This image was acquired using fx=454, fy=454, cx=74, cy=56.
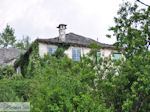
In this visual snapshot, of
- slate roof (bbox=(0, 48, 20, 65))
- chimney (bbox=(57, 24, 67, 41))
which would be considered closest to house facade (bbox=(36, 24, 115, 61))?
chimney (bbox=(57, 24, 67, 41))

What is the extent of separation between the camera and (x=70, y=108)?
34.4ft

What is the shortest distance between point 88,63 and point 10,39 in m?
71.4

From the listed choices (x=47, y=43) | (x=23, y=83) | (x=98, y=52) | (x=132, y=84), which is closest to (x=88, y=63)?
(x=98, y=52)

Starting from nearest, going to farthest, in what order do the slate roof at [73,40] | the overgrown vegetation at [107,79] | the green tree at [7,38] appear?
the overgrown vegetation at [107,79] → the slate roof at [73,40] → the green tree at [7,38]

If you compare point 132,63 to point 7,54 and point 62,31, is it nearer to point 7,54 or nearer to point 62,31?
point 62,31

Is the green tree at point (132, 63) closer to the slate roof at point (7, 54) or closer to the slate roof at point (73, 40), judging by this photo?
the slate roof at point (73, 40)

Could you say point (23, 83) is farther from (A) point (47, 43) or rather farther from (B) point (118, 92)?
(B) point (118, 92)

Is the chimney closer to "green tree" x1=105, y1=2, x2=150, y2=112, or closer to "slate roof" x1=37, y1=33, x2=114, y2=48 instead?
"slate roof" x1=37, y1=33, x2=114, y2=48

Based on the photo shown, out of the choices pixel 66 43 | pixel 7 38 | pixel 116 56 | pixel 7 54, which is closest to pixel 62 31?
pixel 66 43

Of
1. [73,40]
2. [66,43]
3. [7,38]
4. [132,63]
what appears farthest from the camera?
[7,38]

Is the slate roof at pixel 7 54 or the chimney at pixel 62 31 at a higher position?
the chimney at pixel 62 31

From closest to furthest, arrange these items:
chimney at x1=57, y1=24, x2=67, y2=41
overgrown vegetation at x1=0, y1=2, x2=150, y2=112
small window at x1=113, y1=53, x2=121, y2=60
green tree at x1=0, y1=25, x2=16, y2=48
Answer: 1. overgrown vegetation at x1=0, y1=2, x2=150, y2=112
2. small window at x1=113, y1=53, x2=121, y2=60
3. chimney at x1=57, y1=24, x2=67, y2=41
4. green tree at x1=0, y1=25, x2=16, y2=48

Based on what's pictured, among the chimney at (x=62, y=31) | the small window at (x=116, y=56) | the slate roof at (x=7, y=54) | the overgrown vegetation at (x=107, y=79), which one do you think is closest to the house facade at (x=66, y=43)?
the chimney at (x=62, y=31)

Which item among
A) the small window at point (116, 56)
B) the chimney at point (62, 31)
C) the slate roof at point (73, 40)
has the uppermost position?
the chimney at point (62, 31)
